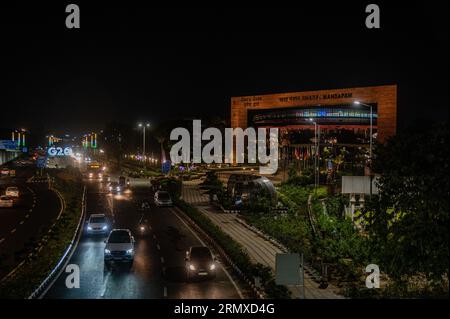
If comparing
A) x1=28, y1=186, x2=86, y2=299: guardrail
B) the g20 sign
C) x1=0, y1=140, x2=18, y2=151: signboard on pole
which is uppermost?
x1=0, y1=140, x2=18, y2=151: signboard on pole

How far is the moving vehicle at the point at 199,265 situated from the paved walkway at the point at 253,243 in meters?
3.51

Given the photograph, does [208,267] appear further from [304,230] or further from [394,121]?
[394,121]

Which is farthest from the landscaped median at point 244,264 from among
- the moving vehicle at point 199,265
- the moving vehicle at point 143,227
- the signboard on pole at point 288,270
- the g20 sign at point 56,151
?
the g20 sign at point 56,151

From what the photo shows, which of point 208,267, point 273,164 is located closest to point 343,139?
point 273,164

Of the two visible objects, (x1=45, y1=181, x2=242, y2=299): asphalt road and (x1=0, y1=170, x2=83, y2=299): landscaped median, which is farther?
(x1=45, y1=181, x2=242, y2=299): asphalt road

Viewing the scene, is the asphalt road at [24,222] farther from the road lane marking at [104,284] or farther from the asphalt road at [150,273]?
the road lane marking at [104,284]

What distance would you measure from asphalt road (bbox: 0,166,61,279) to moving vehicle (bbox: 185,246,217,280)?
25.4 feet

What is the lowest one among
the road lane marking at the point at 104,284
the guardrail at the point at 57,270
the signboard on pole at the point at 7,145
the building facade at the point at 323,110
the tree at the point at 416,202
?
the road lane marking at the point at 104,284

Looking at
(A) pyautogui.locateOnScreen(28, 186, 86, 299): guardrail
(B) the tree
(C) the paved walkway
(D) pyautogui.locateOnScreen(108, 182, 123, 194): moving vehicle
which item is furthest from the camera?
(D) pyautogui.locateOnScreen(108, 182, 123, 194): moving vehicle

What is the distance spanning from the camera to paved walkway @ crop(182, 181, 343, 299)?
22089 mm

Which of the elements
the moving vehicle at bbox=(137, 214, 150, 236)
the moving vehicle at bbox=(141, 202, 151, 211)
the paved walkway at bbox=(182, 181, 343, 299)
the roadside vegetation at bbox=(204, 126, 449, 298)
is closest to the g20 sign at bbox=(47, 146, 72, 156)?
the paved walkway at bbox=(182, 181, 343, 299)

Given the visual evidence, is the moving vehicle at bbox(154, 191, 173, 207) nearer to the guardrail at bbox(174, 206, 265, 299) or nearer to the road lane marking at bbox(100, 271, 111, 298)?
the guardrail at bbox(174, 206, 265, 299)

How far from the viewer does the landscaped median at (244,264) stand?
66.6ft

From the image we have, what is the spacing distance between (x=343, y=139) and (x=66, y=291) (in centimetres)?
7173
